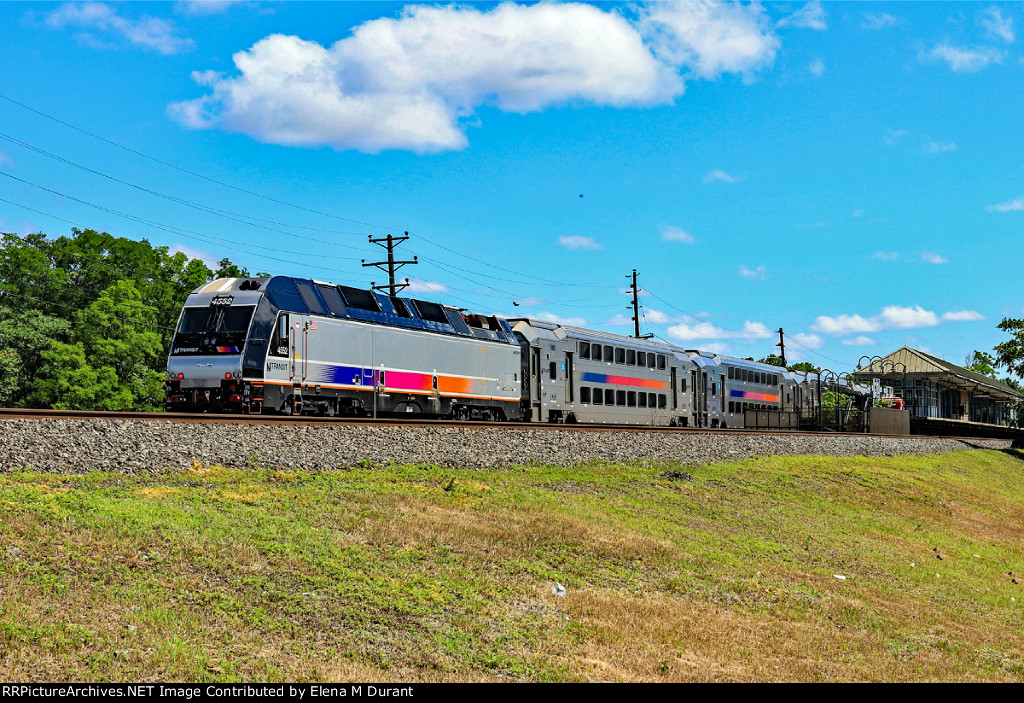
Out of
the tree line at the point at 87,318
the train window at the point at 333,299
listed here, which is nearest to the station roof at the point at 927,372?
the tree line at the point at 87,318

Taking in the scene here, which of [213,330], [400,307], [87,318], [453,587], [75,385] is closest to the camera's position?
[453,587]

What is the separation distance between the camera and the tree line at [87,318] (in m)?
56.7

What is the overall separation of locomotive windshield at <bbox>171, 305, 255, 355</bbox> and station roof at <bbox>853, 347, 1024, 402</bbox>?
71381 millimetres

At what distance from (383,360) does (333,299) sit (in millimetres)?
2340

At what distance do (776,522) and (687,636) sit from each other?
316 inches

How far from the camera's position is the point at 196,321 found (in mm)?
23984

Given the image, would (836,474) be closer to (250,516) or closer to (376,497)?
(376,497)

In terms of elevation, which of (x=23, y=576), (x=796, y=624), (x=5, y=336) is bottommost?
(x=796, y=624)

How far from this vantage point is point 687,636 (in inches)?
385

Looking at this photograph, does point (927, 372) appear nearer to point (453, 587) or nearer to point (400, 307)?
point (400, 307)

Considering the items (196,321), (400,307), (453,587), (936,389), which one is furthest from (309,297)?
(936,389)

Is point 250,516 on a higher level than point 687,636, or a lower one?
higher

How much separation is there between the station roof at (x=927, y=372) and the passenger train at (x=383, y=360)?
5135 cm
